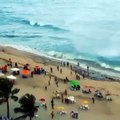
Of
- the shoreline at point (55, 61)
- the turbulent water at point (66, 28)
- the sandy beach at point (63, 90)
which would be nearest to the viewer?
the sandy beach at point (63, 90)

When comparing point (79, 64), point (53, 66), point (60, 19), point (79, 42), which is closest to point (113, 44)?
point (79, 42)

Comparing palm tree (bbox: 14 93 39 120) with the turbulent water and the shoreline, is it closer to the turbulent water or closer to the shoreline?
the shoreline

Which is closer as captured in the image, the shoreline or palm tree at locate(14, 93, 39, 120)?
palm tree at locate(14, 93, 39, 120)

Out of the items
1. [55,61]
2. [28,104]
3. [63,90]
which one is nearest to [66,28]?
[55,61]

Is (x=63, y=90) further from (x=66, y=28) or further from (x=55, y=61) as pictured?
(x=66, y=28)

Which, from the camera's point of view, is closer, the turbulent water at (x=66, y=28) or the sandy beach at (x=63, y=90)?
the sandy beach at (x=63, y=90)

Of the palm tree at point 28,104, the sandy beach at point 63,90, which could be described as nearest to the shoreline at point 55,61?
the sandy beach at point 63,90

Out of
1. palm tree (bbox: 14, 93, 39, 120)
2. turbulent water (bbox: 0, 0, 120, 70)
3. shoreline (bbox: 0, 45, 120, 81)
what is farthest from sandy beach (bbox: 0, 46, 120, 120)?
turbulent water (bbox: 0, 0, 120, 70)

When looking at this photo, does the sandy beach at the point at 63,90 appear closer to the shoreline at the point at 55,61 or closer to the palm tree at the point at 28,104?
the shoreline at the point at 55,61
